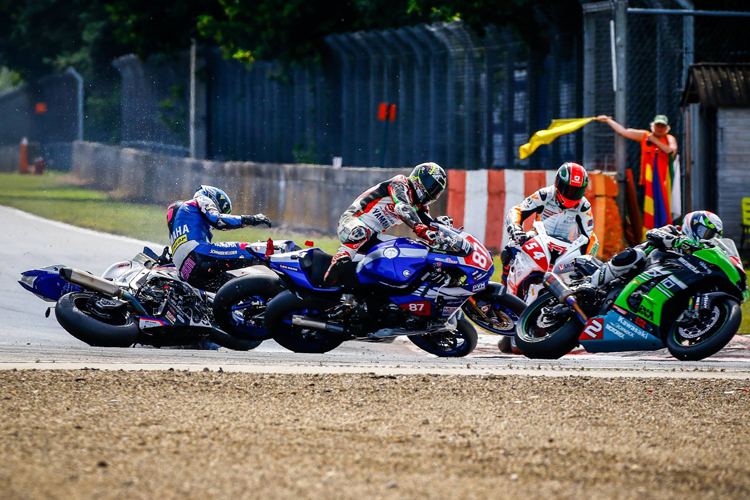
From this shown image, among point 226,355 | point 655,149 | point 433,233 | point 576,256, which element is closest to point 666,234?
point 576,256

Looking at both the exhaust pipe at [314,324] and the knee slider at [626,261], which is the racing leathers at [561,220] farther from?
the exhaust pipe at [314,324]

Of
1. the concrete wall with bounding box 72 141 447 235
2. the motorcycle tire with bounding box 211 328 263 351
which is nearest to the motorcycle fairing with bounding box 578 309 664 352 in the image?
the motorcycle tire with bounding box 211 328 263 351

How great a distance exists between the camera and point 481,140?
1970 cm

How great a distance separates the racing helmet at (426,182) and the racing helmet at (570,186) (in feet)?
5.34

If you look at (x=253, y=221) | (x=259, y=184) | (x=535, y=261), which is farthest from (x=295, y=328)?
(x=259, y=184)

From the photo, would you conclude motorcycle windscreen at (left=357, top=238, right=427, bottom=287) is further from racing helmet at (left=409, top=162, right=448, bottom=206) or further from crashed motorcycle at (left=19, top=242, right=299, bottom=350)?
crashed motorcycle at (left=19, top=242, right=299, bottom=350)

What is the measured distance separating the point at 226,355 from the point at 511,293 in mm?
2612

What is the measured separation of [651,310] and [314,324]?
251 centimetres

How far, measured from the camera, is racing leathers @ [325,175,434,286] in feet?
31.3

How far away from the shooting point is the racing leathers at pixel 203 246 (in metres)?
10.2

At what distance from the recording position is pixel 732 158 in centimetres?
1834

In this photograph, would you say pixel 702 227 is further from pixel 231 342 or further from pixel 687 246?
pixel 231 342

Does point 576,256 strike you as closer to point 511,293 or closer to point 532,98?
point 511,293

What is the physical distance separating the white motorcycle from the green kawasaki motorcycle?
0.92 meters
